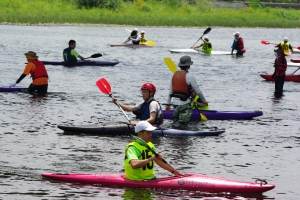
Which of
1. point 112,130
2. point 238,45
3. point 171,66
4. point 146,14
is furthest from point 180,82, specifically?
point 146,14

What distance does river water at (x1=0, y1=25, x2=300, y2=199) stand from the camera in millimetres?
12758

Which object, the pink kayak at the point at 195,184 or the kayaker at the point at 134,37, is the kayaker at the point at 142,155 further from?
the kayaker at the point at 134,37

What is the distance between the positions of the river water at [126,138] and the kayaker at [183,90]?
2.00 feet

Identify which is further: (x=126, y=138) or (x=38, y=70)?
(x=38, y=70)

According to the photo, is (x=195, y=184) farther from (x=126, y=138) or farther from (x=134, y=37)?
(x=134, y=37)

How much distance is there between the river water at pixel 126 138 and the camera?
1276 centimetres

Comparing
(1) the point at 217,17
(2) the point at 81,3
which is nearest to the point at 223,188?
(2) the point at 81,3

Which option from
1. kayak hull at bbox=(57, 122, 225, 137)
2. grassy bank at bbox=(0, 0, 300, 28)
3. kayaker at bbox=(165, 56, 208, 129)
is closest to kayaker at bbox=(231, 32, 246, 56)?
kayaker at bbox=(165, 56, 208, 129)

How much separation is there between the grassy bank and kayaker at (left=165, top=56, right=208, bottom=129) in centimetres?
4994

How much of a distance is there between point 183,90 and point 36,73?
21.7 ft

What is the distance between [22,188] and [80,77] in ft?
59.1

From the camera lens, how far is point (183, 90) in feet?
53.8

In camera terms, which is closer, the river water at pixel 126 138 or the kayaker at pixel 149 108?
the river water at pixel 126 138

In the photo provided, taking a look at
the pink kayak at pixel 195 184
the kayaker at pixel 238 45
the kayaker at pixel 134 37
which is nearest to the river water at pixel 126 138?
the pink kayak at pixel 195 184
